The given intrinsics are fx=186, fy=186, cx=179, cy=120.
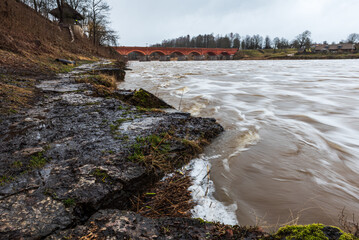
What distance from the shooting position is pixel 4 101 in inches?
131

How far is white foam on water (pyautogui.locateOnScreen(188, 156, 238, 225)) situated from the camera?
175cm

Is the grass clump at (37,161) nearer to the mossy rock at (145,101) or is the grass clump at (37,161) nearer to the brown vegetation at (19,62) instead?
the brown vegetation at (19,62)

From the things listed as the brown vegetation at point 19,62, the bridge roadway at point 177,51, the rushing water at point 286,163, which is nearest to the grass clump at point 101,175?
the rushing water at point 286,163

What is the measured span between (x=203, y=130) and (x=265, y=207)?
1.56 meters

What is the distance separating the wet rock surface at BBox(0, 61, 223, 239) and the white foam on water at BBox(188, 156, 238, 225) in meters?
0.34

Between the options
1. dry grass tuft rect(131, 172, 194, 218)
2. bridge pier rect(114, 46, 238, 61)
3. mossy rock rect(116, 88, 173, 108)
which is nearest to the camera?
dry grass tuft rect(131, 172, 194, 218)

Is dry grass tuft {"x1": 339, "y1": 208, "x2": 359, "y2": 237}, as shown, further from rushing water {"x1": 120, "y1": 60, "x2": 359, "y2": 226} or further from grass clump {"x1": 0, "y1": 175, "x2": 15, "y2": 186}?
grass clump {"x1": 0, "y1": 175, "x2": 15, "y2": 186}

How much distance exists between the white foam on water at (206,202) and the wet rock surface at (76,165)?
0.34 m

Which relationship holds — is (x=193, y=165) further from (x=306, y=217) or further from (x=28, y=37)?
(x=28, y=37)

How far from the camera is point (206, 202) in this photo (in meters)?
1.92

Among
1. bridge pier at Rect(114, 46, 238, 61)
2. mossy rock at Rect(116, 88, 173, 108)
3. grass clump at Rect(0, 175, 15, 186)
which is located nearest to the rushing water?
mossy rock at Rect(116, 88, 173, 108)

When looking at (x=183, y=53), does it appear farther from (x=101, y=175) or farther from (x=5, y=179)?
(x=5, y=179)

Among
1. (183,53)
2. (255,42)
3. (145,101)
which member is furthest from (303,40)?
(145,101)

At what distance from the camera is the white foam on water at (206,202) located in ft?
5.74
